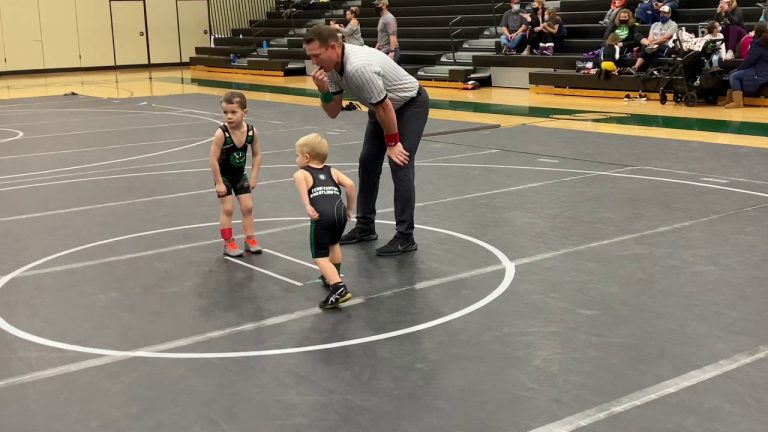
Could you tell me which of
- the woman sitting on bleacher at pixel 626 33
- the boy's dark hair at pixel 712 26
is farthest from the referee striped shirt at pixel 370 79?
the woman sitting on bleacher at pixel 626 33

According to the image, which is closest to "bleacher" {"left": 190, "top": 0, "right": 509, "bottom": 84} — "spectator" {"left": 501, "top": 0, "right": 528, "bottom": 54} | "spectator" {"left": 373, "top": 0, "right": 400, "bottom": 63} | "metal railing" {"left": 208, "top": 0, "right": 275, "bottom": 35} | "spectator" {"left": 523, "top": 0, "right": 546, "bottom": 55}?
"spectator" {"left": 501, "top": 0, "right": 528, "bottom": 54}

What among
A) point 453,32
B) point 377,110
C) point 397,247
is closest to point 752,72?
point 453,32

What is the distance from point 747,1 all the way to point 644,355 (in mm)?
14448

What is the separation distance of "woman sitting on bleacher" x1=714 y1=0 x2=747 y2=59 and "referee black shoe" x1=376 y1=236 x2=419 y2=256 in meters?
10.1

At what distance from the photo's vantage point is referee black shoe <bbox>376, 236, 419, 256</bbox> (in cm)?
585

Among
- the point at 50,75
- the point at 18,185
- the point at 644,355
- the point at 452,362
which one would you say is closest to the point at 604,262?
the point at 644,355

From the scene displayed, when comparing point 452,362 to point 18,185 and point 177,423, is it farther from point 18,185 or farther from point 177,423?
point 18,185

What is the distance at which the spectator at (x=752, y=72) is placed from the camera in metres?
13.1

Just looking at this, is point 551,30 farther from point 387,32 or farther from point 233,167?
point 233,167

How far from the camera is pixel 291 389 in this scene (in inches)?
145

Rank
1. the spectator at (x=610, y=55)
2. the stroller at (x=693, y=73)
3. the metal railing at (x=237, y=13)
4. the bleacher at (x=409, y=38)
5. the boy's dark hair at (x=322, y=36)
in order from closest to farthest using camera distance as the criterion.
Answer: the boy's dark hair at (x=322, y=36)
the stroller at (x=693, y=73)
the spectator at (x=610, y=55)
the bleacher at (x=409, y=38)
the metal railing at (x=237, y=13)

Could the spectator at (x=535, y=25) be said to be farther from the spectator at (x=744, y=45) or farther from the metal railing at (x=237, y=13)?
the metal railing at (x=237, y=13)

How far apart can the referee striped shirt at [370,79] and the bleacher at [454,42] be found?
9.91 meters

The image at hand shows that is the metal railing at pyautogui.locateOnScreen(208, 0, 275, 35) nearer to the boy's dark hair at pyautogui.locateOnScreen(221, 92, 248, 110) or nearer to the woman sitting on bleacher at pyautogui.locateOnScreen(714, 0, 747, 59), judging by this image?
the woman sitting on bleacher at pyautogui.locateOnScreen(714, 0, 747, 59)
